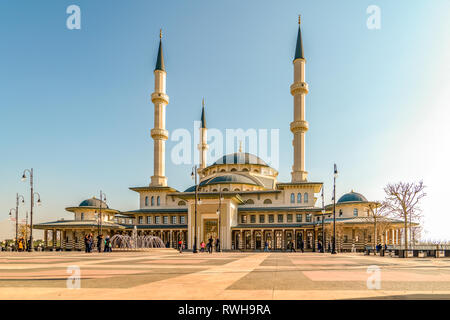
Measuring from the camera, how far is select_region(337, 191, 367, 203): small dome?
7279 centimetres

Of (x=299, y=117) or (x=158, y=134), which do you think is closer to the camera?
(x=299, y=117)

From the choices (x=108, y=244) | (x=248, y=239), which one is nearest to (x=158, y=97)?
(x=248, y=239)

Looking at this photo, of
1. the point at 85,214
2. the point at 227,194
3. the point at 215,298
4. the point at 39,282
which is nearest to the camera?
the point at 215,298

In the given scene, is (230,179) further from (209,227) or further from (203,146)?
(203,146)

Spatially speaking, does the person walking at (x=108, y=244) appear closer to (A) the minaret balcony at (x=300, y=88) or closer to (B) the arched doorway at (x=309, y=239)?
(B) the arched doorway at (x=309, y=239)

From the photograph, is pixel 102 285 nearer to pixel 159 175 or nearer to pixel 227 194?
pixel 227 194

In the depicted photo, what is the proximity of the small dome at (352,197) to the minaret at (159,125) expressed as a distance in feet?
110

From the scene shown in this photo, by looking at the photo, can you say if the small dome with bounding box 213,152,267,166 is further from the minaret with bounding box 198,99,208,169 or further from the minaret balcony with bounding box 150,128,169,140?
the minaret balcony with bounding box 150,128,169,140

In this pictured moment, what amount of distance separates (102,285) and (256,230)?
2390 inches

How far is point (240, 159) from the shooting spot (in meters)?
84.2

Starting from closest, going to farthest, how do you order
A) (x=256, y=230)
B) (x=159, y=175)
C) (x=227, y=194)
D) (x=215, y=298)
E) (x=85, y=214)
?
(x=215, y=298)
(x=227, y=194)
(x=256, y=230)
(x=159, y=175)
(x=85, y=214)

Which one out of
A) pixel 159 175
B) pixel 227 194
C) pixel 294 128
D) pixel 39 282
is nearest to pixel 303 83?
pixel 294 128

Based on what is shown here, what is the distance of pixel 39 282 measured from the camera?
10023mm

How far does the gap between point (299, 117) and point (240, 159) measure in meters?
20.7
